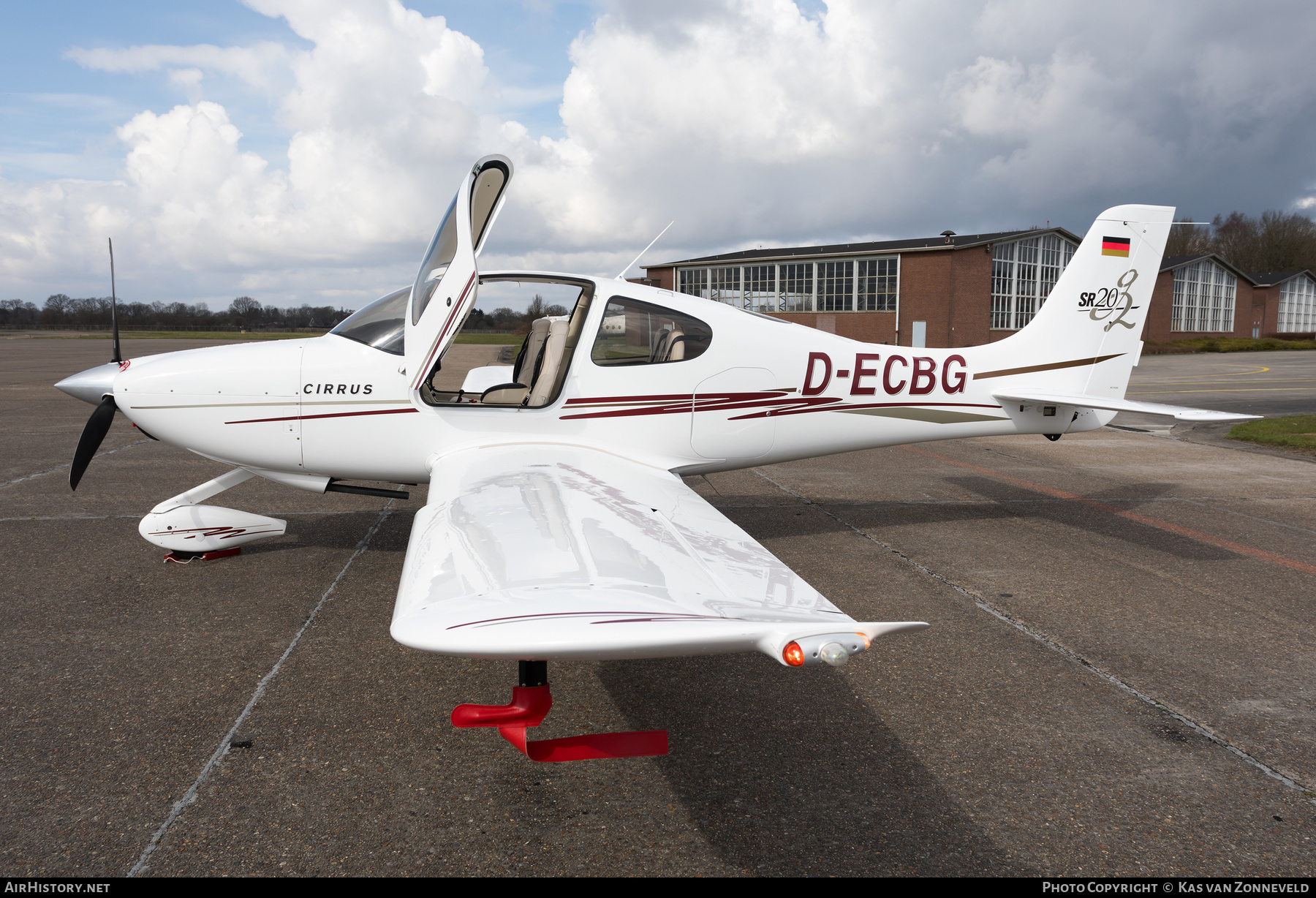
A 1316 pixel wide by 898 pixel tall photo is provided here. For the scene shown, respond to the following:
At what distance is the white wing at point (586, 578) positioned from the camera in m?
2.02

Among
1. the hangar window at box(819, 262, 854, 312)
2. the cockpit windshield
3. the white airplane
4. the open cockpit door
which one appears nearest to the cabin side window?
the white airplane

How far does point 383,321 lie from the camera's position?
16.5ft

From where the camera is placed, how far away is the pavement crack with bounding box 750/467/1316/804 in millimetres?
3039

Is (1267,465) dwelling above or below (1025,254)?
below

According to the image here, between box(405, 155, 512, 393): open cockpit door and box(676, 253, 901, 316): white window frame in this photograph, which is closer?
box(405, 155, 512, 393): open cockpit door

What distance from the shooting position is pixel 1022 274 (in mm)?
45094

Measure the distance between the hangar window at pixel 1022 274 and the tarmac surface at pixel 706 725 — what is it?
1637 inches

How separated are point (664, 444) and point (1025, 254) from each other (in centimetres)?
4678

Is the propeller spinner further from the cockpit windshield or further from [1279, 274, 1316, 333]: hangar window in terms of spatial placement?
[1279, 274, 1316, 333]: hangar window

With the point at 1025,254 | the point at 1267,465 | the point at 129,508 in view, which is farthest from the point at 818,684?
the point at 1025,254

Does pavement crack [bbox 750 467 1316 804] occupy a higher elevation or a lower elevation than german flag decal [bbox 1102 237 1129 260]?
lower

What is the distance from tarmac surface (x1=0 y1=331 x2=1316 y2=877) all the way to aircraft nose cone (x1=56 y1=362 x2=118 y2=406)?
1258 mm

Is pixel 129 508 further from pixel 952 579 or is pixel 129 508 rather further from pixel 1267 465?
pixel 1267 465

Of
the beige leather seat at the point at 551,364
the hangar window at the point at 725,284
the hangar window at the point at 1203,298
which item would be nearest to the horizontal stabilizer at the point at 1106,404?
the beige leather seat at the point at 551,364
